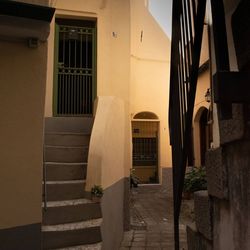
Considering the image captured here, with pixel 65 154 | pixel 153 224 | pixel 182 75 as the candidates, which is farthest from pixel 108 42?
pixel 182 75

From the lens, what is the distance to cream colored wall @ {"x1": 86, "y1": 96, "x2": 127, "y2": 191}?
4.91 metres

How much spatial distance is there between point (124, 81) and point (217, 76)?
634cm

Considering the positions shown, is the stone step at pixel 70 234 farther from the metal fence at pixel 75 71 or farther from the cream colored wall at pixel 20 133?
the metal fence at pixel 75 71

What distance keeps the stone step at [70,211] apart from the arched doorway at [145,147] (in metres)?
10.1

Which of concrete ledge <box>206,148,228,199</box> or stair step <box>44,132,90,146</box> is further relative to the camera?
stair step <box>44,132,90,146</box>

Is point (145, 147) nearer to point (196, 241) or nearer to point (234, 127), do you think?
point (196, 241)

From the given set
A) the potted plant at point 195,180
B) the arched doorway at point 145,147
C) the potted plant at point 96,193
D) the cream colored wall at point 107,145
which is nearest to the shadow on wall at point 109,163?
the cream colored wall at point 107,145

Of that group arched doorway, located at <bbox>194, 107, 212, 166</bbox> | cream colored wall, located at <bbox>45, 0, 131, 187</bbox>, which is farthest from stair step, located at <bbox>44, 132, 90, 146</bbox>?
arched doorway, located at <bbox>194, 107, 212, 166</bbox>

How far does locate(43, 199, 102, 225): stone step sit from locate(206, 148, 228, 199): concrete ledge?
246 centimetres

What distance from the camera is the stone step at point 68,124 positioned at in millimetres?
7266

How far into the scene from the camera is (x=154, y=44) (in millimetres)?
15164

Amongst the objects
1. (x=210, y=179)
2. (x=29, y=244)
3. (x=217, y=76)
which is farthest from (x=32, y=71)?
(x=217, y=76)

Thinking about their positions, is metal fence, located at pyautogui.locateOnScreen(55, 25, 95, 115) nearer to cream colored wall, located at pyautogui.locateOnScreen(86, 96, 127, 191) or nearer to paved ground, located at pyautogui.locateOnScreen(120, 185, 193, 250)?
cream colored wall, located at pyautogui.locateOnScreen(86, 96, 127, 191)

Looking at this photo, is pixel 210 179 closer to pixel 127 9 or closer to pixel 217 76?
pixel 217 76
